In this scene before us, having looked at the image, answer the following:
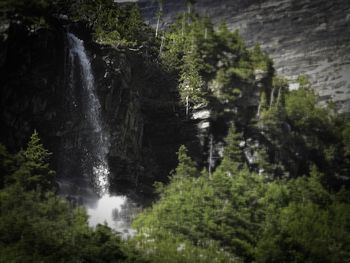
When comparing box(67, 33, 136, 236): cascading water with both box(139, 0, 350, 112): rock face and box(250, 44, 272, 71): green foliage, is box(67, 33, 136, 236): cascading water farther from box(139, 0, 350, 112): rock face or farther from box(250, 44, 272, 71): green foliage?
box(139, 0, 350, 112): rock face

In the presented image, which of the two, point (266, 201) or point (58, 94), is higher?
point (58, 94)

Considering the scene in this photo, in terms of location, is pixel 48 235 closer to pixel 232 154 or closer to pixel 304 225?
pixel 304 225

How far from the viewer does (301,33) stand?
313 ft

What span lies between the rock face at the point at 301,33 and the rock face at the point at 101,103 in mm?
39110

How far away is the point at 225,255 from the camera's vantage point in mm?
35375

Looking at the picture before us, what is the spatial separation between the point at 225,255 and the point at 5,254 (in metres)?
15.8

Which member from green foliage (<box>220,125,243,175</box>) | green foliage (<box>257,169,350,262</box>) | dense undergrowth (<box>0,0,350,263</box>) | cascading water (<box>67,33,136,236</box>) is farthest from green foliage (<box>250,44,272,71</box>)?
cascading water (<box>67,33,136,236</box>)

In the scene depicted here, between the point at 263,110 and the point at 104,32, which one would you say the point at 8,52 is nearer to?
the point at 104,32

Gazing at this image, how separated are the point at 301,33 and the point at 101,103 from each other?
2363 inches

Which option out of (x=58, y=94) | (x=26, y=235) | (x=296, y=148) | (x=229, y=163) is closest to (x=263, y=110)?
(x=296, y=148)

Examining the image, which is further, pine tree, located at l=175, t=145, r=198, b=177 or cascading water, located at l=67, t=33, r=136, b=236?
cascading water, located at l=67, t=33, r=136, b=236

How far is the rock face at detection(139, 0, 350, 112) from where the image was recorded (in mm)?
86438

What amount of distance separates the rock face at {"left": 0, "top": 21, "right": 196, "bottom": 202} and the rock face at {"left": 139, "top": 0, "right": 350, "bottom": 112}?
39110 millimetres

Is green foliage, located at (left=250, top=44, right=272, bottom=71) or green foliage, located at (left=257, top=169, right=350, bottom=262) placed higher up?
green foliage, located at (left=250, top=44, right=272, bottom=71)
